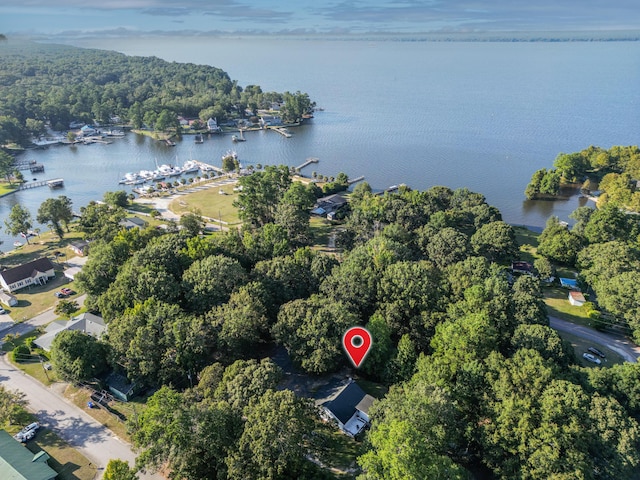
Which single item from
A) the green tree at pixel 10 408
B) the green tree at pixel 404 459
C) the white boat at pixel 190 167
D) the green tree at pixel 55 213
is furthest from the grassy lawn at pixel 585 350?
the white boat at pixel 190 167

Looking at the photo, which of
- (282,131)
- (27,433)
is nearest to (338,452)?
(27,433)

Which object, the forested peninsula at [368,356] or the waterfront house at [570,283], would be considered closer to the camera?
the forested peninsula at [368,356]

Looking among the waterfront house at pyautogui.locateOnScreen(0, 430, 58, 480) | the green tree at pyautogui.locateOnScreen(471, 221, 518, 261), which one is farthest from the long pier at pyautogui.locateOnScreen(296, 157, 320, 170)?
the waterfront house at pyautogui.locateOnScreen(0, 430, 58, 480)

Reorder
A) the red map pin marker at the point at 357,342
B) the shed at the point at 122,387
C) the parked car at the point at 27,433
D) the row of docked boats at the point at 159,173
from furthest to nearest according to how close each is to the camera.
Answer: the row of docked boats at the point at 159,173 → the red map pin marker at the point at 357,342 → the shed at the point at 122,387 → the parked car at the point at 27,433

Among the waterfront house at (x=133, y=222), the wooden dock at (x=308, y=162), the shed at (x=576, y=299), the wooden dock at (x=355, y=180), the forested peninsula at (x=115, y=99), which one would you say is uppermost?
the forested peninsula at (x=115, y=99)

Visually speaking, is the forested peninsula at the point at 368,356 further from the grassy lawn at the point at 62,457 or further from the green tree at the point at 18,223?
the green tree at the point at 18,223

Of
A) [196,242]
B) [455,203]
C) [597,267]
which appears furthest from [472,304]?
[455,203]

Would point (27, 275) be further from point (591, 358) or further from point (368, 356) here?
point (591, 358)
